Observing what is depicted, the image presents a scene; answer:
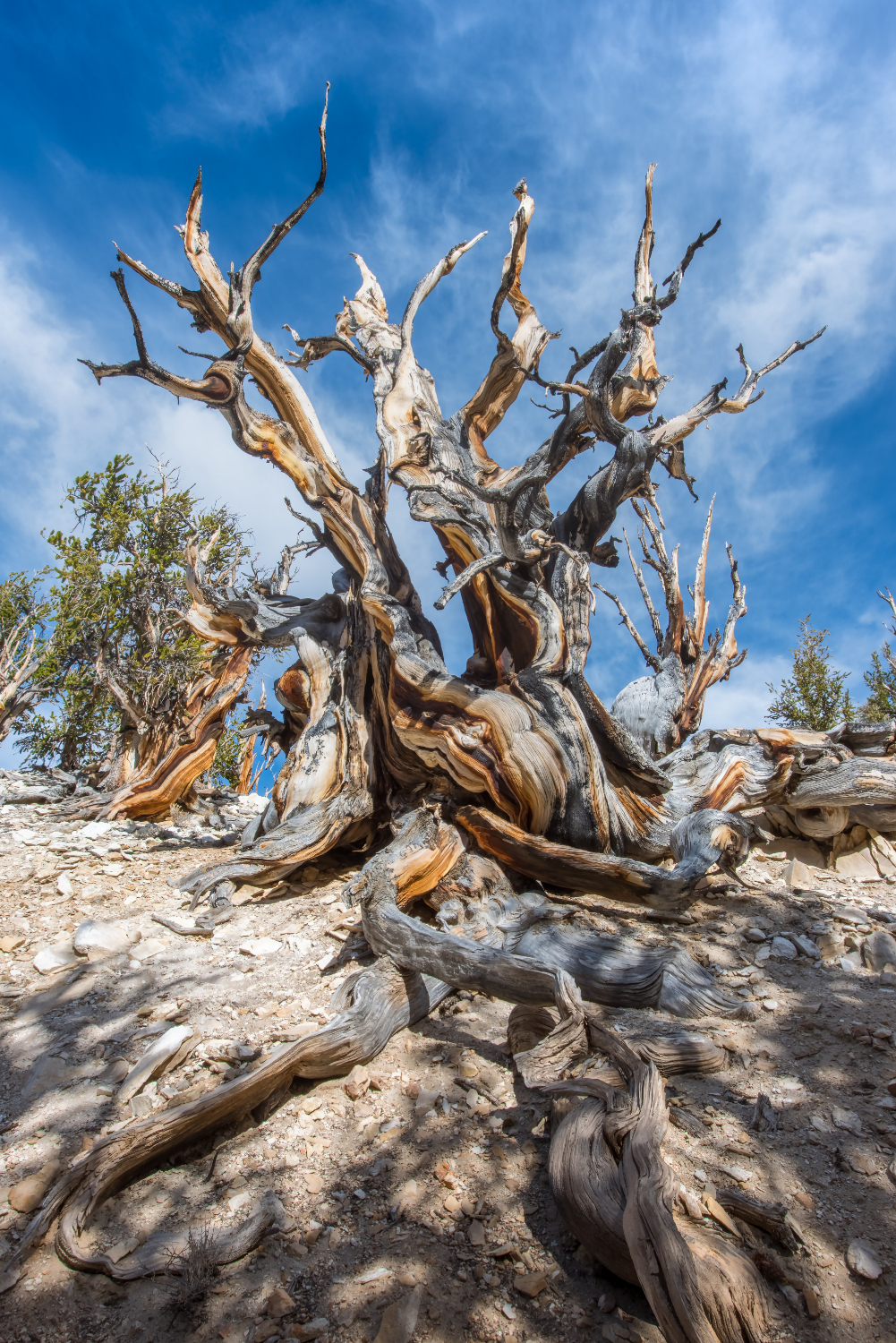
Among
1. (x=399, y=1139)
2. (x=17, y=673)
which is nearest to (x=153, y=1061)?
(x=399, y=1139)

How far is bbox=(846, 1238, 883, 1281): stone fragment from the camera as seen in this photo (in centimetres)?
139

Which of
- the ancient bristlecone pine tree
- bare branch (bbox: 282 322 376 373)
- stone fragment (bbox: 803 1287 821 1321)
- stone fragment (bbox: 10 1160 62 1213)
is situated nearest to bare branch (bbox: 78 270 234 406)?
the ancient bristlecone pine tree

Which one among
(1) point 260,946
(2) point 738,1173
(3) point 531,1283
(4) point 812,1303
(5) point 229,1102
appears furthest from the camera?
(1) point 260,946

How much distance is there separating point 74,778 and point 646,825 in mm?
7351

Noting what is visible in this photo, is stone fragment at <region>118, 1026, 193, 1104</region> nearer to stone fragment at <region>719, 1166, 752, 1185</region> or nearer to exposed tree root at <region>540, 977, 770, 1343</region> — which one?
exposed tree root at <region>540, 977, 770, 1343</region>

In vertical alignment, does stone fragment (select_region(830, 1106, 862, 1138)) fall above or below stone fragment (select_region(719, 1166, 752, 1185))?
above

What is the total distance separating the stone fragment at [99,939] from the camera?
10.7 feet

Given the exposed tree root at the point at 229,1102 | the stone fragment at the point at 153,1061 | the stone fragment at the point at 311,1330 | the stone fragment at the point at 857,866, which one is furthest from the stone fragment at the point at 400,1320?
the stone fragment at the point at 857,866

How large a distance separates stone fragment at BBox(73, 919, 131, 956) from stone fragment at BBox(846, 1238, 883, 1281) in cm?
315

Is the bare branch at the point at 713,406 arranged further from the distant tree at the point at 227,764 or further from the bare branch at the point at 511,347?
the distant tree at the point at 227,764

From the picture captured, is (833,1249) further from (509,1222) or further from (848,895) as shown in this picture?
(848,895)

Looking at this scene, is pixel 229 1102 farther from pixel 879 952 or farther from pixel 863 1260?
pixel 879 952

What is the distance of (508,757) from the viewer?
13.9 feet

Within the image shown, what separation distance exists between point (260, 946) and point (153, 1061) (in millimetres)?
1176
